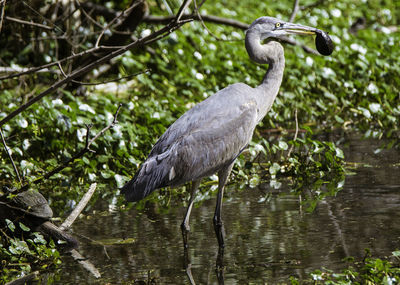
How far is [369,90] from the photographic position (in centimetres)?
947

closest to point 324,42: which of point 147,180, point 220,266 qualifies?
point 147,180

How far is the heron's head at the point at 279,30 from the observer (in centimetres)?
610

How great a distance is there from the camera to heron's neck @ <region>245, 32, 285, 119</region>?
5.95 meters

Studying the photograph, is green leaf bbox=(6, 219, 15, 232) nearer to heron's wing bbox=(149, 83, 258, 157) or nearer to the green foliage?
the green foliage

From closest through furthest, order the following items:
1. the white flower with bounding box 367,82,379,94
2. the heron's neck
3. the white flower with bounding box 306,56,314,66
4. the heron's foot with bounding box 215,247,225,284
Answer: the heron's foot with bounding box 215,247,225,284, the heron's neck, the white flower with bounding box 367,82,379,94, the white flower with bounding box 306,56,314,66

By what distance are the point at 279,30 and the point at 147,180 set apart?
1.85 meters

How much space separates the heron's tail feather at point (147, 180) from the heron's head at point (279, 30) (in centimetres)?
151

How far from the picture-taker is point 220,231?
5535 millimetres

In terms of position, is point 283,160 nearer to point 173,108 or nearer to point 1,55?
point 173,108

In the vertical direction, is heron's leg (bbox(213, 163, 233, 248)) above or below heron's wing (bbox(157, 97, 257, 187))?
below

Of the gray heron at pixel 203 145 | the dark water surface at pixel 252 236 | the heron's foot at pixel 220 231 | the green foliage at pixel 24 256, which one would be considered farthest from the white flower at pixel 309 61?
the green foliage at pixel 24 256

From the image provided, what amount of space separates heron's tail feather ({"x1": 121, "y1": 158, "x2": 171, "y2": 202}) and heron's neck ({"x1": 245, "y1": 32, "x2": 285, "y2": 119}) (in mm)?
1075

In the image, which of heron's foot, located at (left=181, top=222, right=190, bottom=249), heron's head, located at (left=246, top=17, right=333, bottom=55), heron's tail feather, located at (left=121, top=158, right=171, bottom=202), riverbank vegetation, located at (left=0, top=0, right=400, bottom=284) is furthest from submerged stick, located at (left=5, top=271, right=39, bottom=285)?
heron's head, located at (left=246, top=17, right=333, bottom=55)

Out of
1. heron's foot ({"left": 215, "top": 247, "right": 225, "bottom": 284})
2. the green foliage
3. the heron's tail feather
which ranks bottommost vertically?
heron's foot ({"left": 215, "top": 247, "right": 225, "bottom": 284})
